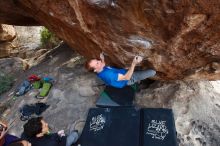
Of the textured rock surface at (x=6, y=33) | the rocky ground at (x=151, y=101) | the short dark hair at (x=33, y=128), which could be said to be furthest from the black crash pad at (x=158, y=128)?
the textured rock surface at (x=6, y=33)

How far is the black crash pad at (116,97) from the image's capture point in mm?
5918

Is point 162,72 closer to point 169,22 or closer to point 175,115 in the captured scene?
point 175,115

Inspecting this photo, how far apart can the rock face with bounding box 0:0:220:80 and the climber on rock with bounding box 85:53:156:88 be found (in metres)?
0.14

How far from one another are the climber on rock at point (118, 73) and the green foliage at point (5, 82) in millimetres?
4095

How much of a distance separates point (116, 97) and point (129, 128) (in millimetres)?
835

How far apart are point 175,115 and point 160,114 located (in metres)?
0.52

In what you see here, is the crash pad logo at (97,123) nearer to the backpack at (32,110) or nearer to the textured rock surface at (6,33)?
the backpack at (32,110)

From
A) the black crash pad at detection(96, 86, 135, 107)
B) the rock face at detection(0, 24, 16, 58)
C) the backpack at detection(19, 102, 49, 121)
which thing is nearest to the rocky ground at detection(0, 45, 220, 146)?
the backpack at detection(19, 102, 49, 121)

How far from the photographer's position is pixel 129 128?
5309 mm

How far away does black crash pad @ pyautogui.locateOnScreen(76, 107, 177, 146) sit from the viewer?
5.07 metres

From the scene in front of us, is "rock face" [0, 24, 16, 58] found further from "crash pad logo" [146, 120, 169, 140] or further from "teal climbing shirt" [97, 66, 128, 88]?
"crash pad logo" [146, 120, 169, 140]

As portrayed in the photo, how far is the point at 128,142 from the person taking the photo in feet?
16.8

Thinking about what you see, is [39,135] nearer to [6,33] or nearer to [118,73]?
[118,73]

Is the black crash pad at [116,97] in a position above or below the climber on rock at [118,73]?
below
